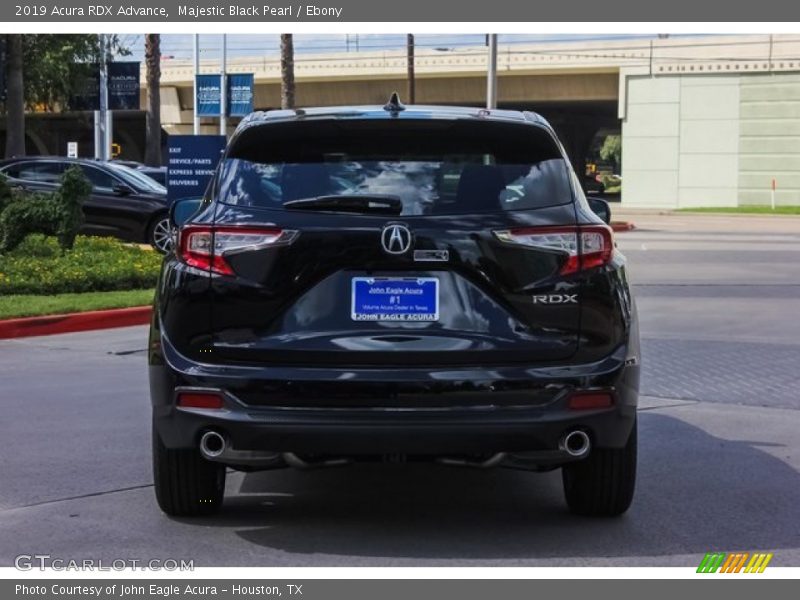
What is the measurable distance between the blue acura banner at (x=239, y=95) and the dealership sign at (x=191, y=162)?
1585cm

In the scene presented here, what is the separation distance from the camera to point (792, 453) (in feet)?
24.0

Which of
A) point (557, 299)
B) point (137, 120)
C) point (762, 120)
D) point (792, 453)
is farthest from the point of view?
point (137, 120)

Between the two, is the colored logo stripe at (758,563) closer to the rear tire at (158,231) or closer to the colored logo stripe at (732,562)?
the colored logo stripe at (732,562)

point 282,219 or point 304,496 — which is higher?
point 282,219

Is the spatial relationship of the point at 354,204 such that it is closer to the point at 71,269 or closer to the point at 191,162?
the point at 71,269

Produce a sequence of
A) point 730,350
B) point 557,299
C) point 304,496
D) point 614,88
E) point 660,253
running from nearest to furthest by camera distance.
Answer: point 557,299 < point 304,496 < point 730,350 < point 660,253 < point 614,88

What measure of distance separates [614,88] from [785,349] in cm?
4806

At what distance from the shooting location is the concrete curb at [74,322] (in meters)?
12.5

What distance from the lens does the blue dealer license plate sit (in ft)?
16.7

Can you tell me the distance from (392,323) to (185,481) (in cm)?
126

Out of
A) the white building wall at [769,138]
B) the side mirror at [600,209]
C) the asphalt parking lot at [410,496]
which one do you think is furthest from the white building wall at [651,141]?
the side mirror at [600,209]

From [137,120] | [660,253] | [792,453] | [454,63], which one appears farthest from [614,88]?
[792,453]

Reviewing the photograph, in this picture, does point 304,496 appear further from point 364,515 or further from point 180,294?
point 180,294

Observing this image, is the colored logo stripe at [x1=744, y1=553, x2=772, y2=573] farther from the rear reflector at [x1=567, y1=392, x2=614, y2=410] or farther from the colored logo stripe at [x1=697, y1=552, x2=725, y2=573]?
the rear reflector at [x1=567, y1=392, x2=614, y2=410]
